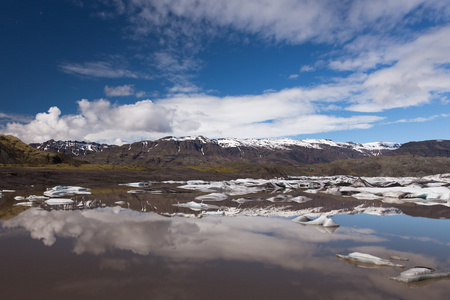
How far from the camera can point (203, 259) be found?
6188 millimetres

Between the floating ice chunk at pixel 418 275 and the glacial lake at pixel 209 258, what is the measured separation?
0.12 meters

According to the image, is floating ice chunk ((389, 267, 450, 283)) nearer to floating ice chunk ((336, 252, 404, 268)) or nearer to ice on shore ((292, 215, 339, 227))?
floating ice chunk ((336, 252, 404, 268))

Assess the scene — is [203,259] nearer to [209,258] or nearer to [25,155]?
[209,258]

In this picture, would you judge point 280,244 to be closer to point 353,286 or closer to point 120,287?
point 353,286

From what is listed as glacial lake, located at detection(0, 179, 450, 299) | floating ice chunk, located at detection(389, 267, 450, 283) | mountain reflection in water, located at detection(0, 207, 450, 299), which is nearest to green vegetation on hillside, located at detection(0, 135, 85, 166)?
mountain reflection in water, located at detection(0, 207, 450, 299)

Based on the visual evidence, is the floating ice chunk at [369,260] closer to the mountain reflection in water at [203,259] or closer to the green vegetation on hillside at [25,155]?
the mountain reflection in water at [203,259]

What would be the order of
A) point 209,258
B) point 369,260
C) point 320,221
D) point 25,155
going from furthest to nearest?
point 25,155 → point 320,221 → point 209,258 → point 369,260

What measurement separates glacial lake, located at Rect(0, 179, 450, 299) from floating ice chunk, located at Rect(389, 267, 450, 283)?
0.12 meters

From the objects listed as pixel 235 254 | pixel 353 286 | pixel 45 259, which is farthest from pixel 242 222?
pixel 45 259

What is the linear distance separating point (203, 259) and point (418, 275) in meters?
4.61

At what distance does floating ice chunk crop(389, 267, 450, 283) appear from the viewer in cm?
507

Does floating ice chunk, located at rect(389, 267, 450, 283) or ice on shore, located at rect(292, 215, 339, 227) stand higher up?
floating ice chunk, located at rect(389, 267, 450, 283)

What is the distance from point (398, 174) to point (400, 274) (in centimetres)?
11161

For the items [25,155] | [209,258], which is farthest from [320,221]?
[25,155]
